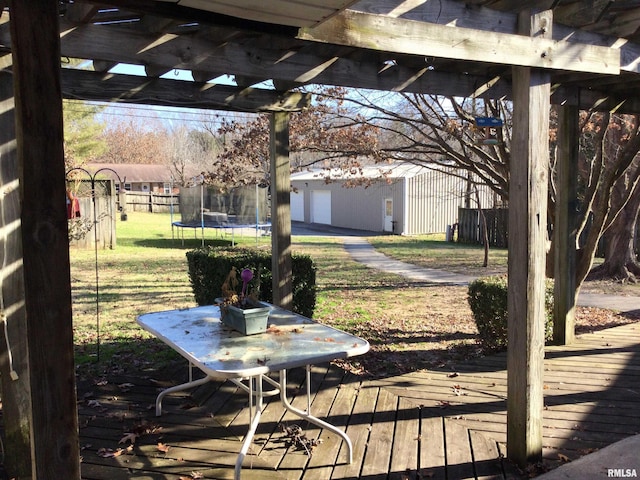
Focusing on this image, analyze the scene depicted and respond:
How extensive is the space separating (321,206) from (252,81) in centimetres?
2558

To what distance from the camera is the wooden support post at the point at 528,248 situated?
3193mm

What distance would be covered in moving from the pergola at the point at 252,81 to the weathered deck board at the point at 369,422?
1.52 ft

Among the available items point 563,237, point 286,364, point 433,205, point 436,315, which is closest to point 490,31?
point 286,364

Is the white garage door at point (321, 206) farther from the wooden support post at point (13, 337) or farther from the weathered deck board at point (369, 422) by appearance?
the wooden support post at point (13, 337)

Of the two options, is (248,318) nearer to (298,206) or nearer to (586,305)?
(586,305)

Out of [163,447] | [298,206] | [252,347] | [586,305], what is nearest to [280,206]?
[252,347]

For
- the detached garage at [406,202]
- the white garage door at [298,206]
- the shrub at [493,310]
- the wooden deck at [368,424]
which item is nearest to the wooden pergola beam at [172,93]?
the wooden deck at [368,424]

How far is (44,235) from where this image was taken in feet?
5.98

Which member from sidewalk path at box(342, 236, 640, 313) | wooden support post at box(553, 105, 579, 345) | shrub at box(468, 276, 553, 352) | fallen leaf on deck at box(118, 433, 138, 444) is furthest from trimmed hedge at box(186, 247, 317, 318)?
sidewalk path at box(342, 236, 640, 313)

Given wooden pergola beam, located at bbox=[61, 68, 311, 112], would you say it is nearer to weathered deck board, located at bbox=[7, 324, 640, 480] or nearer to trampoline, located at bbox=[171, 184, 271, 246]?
weathered deck board, located at bbox=[7, 324, 640, 480]

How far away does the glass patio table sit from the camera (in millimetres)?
3000

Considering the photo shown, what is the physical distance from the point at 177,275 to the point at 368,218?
633 inches

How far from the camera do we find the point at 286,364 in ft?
9.95

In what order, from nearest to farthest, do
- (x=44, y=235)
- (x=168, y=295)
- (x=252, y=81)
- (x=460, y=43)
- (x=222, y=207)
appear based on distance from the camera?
(x=44, y=235), (x=460, y=43), (x=252, y=81), (x=168, y=295), (x=222, y=207)
